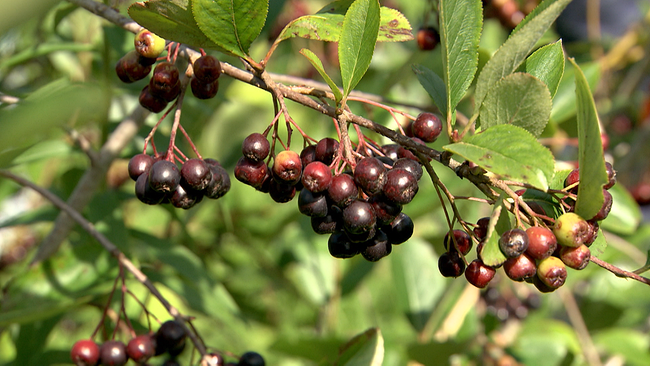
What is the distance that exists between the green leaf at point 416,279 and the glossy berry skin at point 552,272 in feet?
4.70

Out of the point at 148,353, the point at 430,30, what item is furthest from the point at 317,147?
the point at 430,30

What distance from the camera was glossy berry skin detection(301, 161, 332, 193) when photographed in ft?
2.92

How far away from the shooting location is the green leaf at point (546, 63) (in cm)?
97

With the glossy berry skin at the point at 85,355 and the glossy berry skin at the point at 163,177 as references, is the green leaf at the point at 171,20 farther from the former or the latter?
the glossy berry skin at the point at 85,355

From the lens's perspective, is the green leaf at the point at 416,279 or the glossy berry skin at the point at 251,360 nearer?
the glossy berry skin at the point at 251,360

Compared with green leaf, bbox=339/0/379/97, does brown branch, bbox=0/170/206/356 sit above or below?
below

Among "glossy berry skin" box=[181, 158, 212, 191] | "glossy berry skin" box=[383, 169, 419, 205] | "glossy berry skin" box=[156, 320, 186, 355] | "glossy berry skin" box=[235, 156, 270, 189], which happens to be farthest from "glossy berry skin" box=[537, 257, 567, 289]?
"glossy berry skin" box=[156, 320, 186, 355]

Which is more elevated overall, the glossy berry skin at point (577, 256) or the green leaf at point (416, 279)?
the glossy berry skin at point (577, 256)

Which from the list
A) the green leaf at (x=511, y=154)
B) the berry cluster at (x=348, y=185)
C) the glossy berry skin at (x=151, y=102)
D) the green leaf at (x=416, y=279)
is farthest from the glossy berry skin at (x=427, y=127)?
the green leaf at (x=416, y=279)

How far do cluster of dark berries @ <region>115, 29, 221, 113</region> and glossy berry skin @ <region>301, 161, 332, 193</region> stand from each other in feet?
0.81

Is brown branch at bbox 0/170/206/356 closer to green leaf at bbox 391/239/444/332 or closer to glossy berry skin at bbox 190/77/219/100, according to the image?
glossy berry skin at bbox 190/77/219/100

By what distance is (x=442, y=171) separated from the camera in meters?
2.91

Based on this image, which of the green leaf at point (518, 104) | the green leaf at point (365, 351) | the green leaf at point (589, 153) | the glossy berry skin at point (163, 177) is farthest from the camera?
the green leaf at point (365, 351)

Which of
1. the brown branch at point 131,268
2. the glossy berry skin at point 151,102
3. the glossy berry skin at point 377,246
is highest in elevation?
the glossy berry skin at point 151,102
